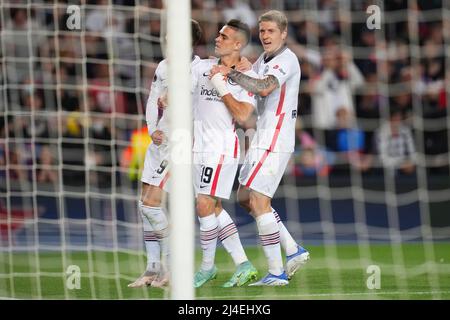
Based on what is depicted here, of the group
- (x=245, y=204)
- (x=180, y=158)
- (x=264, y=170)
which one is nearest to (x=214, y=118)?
(x=264, y=170)

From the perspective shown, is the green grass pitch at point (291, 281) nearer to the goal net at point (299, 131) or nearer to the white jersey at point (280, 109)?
the goal net at point (299, 131)

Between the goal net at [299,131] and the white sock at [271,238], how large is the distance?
3.21m

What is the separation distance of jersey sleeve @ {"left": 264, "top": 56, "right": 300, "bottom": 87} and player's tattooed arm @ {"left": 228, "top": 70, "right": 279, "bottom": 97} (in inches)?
1.5

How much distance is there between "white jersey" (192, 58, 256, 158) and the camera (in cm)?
897

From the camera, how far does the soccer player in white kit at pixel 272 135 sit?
8875 millimetres

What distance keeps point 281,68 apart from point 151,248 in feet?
5.32

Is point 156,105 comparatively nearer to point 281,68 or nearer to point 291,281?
point 281,68

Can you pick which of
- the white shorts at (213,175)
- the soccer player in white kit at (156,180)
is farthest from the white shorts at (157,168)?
the white shorts at (213,175)

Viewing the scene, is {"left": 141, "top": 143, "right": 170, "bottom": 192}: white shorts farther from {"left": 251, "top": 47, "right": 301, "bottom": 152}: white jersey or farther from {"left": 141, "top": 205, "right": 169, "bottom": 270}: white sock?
{"left": 251, "top": 47, "right": 301, "bottom": 152}: white jersey

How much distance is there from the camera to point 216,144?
8.98 m

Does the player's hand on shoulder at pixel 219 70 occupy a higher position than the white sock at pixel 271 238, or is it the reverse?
the player's hand on shoulder at pixel 219 70

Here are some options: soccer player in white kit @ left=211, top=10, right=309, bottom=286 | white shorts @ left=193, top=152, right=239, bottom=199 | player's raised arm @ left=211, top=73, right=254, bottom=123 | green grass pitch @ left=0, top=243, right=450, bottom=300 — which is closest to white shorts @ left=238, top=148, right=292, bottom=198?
soccer player in white kit @ left=211, top=10, right=309, bottom=286

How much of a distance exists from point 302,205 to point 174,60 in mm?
7361

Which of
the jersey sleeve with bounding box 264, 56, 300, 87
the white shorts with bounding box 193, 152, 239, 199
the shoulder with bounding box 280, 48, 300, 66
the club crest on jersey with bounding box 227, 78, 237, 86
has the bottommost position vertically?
the white shorts with bounding box 193, 152, 239, 199
